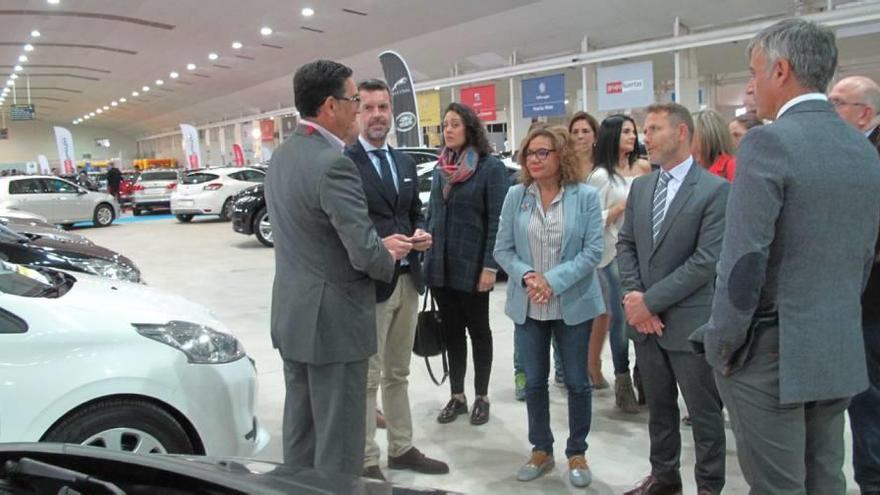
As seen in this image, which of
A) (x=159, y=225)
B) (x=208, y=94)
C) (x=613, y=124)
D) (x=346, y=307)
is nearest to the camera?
(x=346, y=307)

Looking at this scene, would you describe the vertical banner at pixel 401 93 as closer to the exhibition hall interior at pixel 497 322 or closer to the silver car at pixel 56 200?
the exhibition hall interior at pixel 497 322

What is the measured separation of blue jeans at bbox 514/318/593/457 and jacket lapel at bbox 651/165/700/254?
2.10 ft

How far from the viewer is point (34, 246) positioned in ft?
18.4

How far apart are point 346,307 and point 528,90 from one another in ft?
52.1

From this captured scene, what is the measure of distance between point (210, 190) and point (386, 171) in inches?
547

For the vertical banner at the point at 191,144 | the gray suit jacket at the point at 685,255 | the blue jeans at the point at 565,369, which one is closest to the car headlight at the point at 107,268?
the blue jeans at the point at 565,369

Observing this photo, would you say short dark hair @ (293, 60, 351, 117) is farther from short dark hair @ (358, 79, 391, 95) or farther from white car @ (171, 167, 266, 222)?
white car @ (171, 167, 266, 222)

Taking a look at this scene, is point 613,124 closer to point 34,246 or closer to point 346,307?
point 346,307

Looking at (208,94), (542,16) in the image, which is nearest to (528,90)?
(542,16)

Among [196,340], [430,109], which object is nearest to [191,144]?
[430,109]

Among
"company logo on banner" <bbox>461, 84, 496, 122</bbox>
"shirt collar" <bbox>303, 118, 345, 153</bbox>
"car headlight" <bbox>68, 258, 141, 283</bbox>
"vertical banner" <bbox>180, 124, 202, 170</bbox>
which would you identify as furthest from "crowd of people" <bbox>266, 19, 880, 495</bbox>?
"vertical banner" <bbox>180, 124, 202, 170</bbox>

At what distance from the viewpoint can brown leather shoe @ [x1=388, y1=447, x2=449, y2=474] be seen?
3301 mm

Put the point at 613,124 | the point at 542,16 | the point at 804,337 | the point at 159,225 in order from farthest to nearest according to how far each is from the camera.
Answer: the point at 159,225 → the point at 542,16 → the point at 613,124 → the point at 804,337

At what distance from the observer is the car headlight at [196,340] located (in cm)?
282
